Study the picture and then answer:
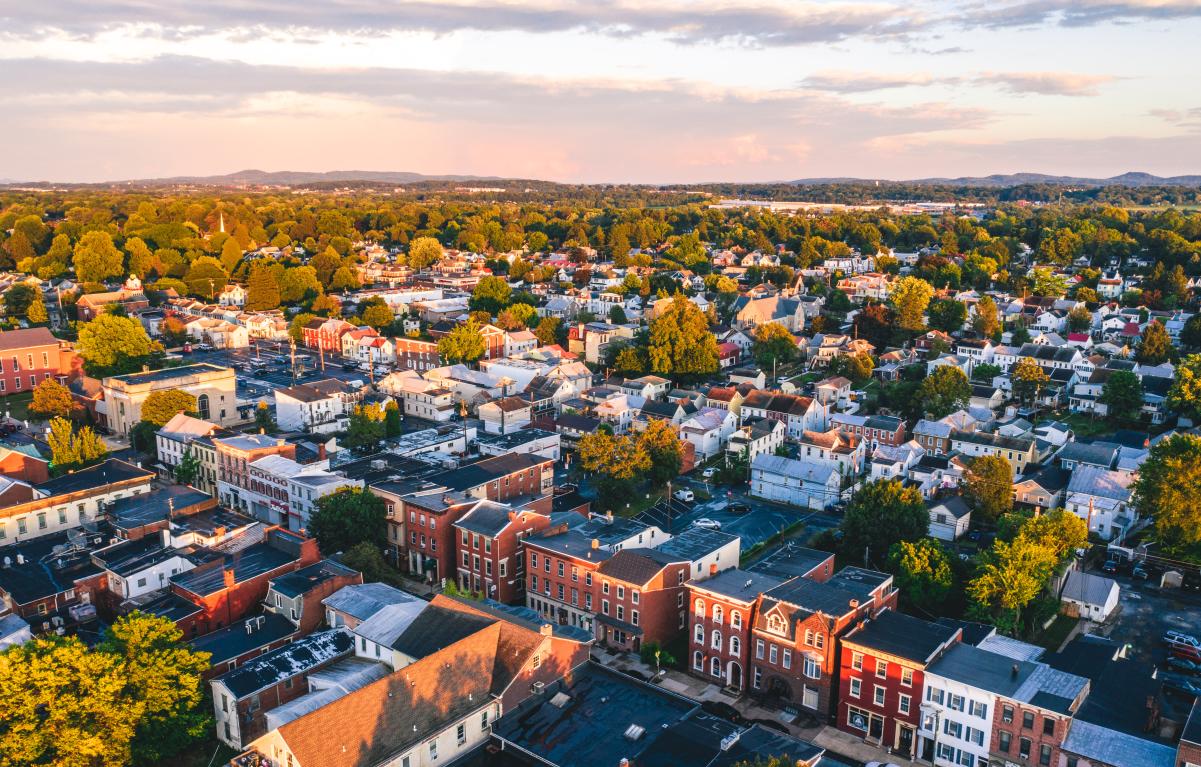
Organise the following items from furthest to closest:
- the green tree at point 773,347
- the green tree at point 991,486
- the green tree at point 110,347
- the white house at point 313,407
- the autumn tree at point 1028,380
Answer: the green tree at point 773,347 → the green tree at point 110,347 → the autumn tree at point 1028,380 → the white house at point 313,407 → the green tree at point 991,486

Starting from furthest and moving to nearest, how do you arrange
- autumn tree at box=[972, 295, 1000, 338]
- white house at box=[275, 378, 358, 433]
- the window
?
autumn tree at box=[972, 295, 1000, 338]
white house at box=[275, 378, 358, 433]
the window

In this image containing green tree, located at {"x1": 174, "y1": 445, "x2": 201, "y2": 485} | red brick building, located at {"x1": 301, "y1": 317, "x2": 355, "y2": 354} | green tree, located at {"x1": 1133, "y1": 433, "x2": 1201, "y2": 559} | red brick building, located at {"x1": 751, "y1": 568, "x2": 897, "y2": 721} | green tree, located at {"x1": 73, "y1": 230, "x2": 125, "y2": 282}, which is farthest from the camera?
green tree, located at {"x1": 73, "y1": 230, "x2": 125, "y2": 282}

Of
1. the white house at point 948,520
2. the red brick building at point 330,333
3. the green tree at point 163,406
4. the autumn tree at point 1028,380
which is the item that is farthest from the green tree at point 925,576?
the red brick building at point 330,333

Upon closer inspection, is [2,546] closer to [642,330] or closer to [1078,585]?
[1078,585]

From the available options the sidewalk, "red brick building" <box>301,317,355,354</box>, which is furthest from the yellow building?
the sidewalk

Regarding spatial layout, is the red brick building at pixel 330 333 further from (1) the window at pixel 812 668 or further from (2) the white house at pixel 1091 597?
(2) the white house at pixel 1091 597

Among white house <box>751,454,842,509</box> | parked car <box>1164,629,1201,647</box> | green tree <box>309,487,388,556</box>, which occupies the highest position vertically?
green tree <box>309,487,388,556</box>

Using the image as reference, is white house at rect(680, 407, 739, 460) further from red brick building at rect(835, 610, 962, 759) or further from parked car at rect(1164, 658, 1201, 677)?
parked car at rect(1164, 658, 1201, 677)
